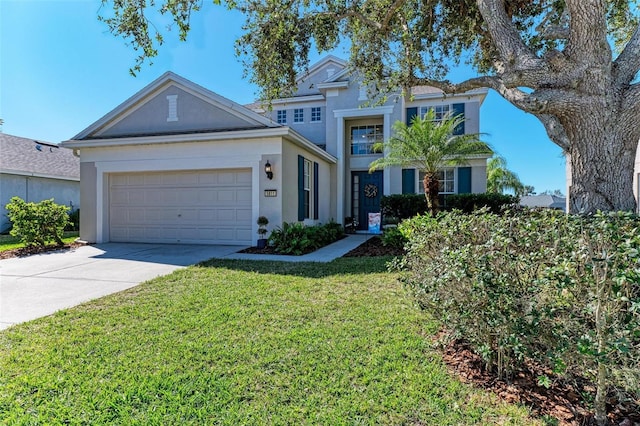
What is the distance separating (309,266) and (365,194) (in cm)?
894

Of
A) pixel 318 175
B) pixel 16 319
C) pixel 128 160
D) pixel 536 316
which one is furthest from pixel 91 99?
pixel 536 316

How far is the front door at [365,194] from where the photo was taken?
15.5m

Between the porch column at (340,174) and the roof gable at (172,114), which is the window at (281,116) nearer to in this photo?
the porch column at (340,174)

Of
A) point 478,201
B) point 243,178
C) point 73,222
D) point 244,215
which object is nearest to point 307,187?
point 243,178

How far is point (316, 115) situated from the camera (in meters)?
16.6

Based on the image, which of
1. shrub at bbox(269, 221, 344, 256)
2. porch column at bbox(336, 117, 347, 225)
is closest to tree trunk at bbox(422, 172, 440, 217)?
shrub at bbox(269, 221, 344, 256)

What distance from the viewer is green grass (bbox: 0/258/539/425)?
2.43 metres

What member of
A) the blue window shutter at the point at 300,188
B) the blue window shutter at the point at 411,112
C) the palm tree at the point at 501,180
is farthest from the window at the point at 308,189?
the palm tree at the point at 501,180

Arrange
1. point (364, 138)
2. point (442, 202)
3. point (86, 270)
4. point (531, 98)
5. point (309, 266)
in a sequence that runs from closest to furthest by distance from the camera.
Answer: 1. point (531, 98)
2. point (86, 270)
3. point (309, 266)
4. point (442, 202)
5. point (364, 138)

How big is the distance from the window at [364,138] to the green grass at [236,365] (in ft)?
37.7

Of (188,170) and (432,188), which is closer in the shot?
(188,170)

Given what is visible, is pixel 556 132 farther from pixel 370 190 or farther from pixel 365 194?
pixel 365 194

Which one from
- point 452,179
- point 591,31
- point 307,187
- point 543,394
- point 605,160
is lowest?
point 543,394

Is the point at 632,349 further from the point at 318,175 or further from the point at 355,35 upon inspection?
the point at 318,175
